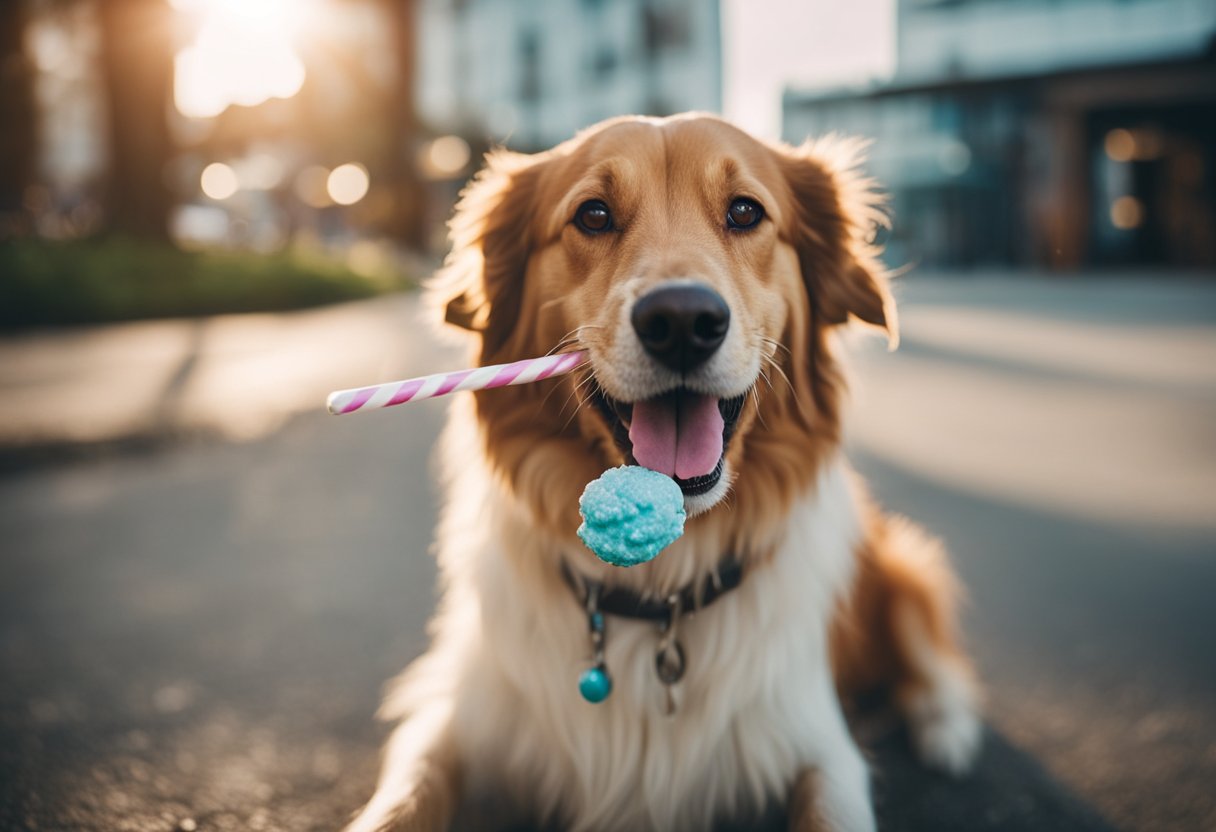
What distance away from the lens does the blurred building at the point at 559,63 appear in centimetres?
3319

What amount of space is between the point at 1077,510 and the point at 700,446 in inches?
121

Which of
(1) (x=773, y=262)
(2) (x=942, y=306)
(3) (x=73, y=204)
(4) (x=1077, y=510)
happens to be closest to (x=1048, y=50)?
(2) (x=942, y=306)

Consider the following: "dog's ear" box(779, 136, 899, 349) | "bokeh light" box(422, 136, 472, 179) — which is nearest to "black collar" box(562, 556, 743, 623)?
"dog's ear" box(779, 136, 899, 349)

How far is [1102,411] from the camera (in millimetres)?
6047

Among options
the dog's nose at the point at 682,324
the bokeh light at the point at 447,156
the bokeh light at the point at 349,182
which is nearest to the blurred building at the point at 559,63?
the bokeh light at the point at 447,156

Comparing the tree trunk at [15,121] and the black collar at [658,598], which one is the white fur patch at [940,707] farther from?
the tree trunk at [15,121]

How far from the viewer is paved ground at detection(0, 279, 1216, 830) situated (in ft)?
6.87

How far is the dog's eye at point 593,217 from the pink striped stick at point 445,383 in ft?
1.45

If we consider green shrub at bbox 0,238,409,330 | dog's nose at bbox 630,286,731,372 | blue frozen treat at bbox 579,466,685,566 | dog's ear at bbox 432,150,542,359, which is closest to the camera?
blue frozen treat at bbox 579,466,685,566

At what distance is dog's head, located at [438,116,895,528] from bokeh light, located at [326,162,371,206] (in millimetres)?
23309

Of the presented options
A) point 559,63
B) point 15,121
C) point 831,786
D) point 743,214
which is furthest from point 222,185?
point 831,786

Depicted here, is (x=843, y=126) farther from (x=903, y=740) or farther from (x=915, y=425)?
(x=903, y=740)

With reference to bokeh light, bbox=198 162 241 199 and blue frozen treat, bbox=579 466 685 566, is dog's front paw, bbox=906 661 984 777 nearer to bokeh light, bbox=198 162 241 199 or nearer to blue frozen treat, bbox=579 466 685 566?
blue frozen treat, bbox=579 466 685 566

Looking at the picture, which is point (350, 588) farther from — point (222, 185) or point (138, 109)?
point (222, 185)
